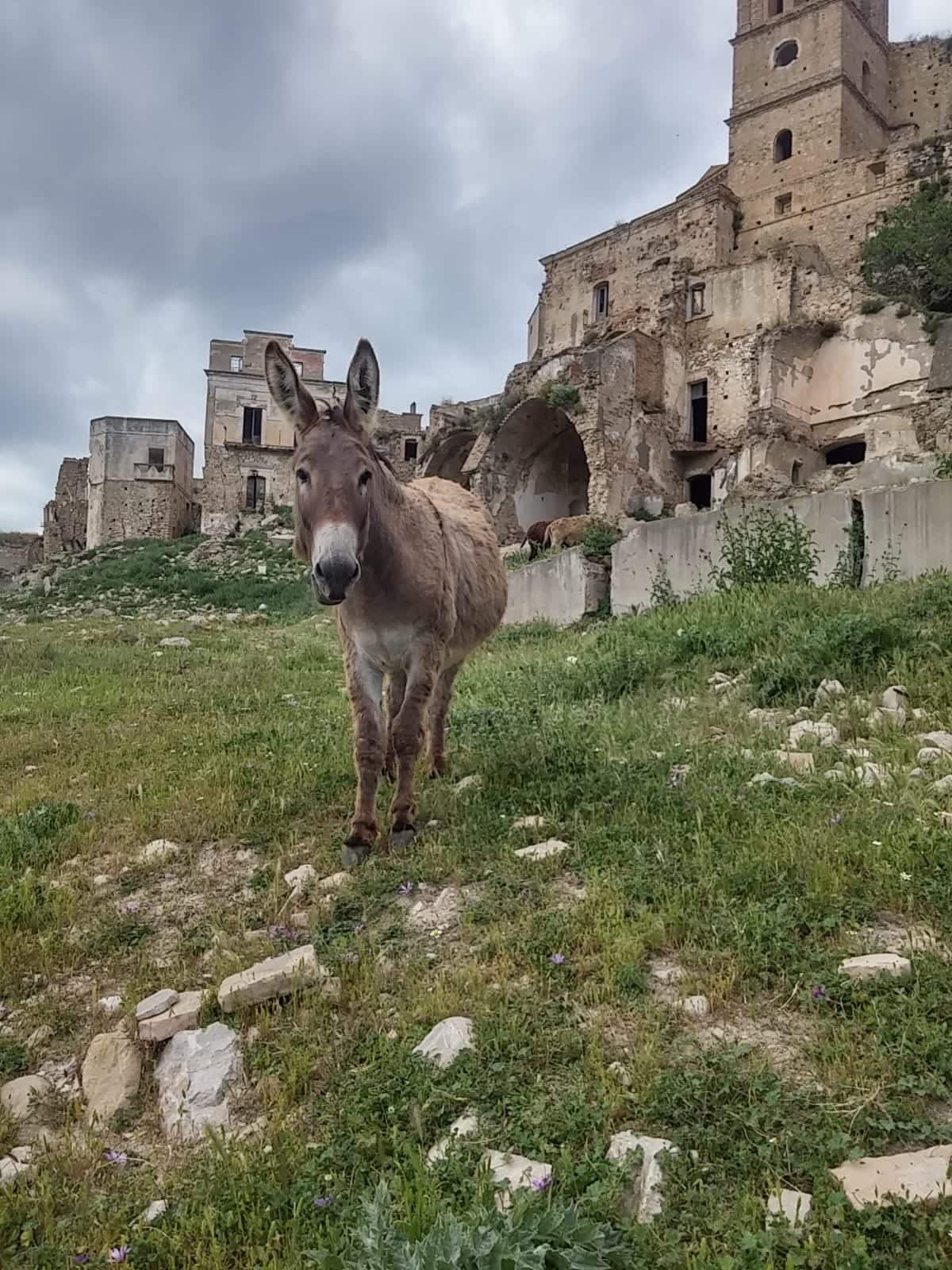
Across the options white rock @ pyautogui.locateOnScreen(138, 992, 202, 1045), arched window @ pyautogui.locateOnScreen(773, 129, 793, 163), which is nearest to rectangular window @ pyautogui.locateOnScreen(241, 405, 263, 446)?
arched window @ pyautogui.locateOnScreen(773, 129, 793, 163)

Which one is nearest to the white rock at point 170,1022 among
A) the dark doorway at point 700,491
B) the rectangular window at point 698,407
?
the dark doorway at point 700,491

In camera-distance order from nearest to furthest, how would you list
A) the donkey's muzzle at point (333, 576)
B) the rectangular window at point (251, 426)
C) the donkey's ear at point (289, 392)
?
1. the donkey's muzzle at point (333, 576)
2. the donkey's ear at point (289, 392)
3. the rectangular window at point (251, 426)

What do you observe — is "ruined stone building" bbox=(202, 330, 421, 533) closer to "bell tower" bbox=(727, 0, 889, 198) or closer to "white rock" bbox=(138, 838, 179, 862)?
"bell tower" bbox=(727, 0, 889, 198)

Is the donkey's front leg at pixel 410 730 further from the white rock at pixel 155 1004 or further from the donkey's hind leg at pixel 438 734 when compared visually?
the white rock at pixel 155 1004

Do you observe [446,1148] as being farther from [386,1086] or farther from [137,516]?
[137,516]

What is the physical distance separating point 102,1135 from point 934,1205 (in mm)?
2279

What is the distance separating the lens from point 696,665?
Result: 25.9 ft

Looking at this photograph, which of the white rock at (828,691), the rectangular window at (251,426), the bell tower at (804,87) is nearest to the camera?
the white rock at (828,691)

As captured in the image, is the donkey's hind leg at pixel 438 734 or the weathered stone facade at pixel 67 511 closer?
the donkey's hind leg at pixel 438 734

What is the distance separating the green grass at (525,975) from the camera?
2084mm

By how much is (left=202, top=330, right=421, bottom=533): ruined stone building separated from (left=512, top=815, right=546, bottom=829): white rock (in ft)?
130

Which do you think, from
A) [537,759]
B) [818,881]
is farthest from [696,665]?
[818,881]

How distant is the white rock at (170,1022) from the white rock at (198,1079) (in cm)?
4

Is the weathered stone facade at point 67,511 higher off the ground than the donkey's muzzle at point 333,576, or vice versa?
the weathered stone facade at point 67,511
